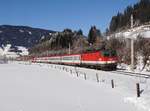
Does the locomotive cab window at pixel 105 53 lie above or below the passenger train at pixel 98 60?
above

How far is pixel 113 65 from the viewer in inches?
1881

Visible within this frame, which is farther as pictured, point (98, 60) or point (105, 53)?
point (98, 60)

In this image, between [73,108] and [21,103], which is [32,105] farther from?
[73,108]

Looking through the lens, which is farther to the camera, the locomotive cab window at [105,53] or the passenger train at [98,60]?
the locomotive cab window at [105,53]

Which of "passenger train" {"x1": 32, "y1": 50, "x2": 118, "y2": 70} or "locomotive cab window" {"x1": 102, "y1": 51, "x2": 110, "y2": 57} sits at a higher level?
"locomotive cab window" {"x1": 102, "y1": 51, "x2": 110, "y2": 57}

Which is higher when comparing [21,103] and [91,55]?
[91,55]

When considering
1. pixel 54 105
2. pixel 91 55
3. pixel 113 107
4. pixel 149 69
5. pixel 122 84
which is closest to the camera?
pixel 113 107

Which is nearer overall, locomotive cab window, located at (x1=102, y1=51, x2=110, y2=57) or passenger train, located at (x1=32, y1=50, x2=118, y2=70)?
passenger train, located at (x1=32, y1=50, x2=118, y2=70)

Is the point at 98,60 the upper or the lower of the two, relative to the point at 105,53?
lower

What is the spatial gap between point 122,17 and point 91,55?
344ft

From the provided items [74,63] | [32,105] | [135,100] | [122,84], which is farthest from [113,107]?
[74,63]

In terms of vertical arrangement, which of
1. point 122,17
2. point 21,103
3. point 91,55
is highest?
point 122,17

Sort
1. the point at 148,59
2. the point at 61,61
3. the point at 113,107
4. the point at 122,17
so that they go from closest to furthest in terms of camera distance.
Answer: the point at 113,107, the point at 148,59, the point at 61,61, the point at 122,17

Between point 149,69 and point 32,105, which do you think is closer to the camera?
point 32,105
